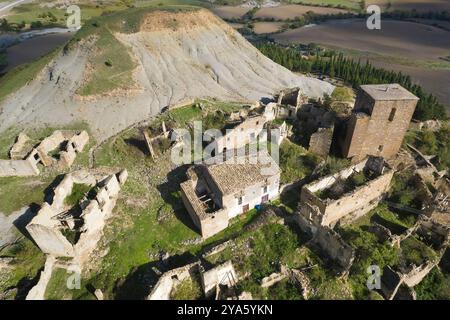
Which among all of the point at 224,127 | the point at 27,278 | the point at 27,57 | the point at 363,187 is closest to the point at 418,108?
the point at 363,187

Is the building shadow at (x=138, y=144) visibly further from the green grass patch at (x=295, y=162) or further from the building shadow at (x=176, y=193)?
the green grass patch at (x=295, y=162)

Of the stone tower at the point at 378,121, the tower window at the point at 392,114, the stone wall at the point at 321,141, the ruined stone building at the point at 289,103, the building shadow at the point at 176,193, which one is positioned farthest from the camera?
the ruined stone building at the point at 289,103

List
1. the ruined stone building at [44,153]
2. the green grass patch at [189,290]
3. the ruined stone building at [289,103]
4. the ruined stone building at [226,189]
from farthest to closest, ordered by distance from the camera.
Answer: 1. the ruined stone building at [289,103]
2. the ruined stone building at [44,153]
3. the ruined stone building at [226,189]
4. the green grass patch at [189,290]

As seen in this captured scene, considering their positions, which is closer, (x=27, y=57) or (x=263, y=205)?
(x=263, y=205)

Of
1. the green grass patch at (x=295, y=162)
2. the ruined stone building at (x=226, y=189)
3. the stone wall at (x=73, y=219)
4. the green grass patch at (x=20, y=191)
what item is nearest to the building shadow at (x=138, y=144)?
the stone wall at (x=73, y=219)

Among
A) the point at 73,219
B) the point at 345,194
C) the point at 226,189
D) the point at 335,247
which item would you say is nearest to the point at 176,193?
the point at 226,189

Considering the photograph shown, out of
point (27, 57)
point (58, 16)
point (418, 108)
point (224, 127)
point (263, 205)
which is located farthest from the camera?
point (58, 16)
